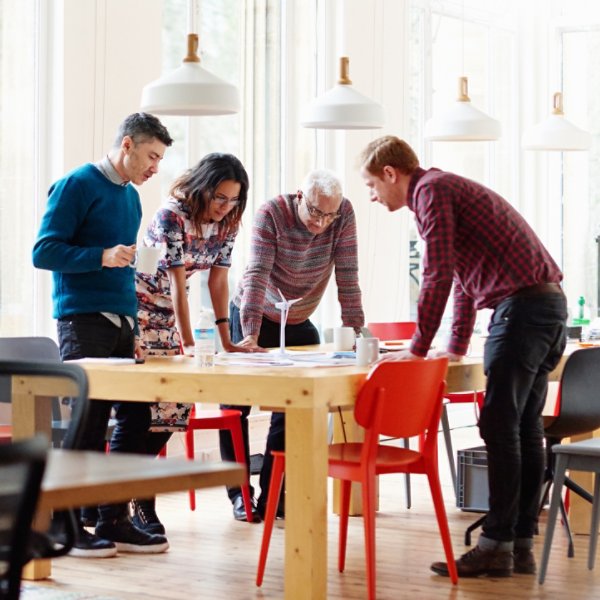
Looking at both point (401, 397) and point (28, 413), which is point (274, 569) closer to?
point (401, 397)

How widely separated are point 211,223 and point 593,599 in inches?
77.7

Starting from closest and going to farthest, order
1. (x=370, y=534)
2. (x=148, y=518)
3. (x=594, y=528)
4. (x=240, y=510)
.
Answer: (x=370, y=534)
(x=594, y=528)
(x=148, y=518)
(x=240, y=510)

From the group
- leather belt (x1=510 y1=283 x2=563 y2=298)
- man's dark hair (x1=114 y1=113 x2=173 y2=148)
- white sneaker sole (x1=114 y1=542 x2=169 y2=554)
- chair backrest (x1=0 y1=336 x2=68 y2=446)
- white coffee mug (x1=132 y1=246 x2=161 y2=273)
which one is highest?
man's dark hair (x1=114 y1=113 x2=173 y2=148)

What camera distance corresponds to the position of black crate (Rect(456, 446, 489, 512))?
5.45m

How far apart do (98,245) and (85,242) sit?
48 millimetres

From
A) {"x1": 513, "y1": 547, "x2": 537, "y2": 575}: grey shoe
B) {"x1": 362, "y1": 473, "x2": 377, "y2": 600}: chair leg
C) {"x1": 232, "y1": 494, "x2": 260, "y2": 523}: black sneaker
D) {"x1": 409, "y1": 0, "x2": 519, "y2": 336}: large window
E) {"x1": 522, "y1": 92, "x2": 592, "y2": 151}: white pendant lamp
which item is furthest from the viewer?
{"x1": 409, "y1": 0, "x2": 519, "y2": 336}: large window

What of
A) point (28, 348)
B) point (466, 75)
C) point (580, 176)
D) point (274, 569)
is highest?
point (466, 75)

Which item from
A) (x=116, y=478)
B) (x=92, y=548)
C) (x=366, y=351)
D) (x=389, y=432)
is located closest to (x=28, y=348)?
(x=92, y=548)

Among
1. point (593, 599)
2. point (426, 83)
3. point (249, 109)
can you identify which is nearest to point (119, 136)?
point (593, 599)

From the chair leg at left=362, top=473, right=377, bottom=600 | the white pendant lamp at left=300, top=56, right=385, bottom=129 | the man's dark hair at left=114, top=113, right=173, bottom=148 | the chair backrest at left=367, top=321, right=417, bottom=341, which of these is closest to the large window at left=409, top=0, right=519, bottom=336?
the chair backrest at left=367, top=321, right=417, bottom=341

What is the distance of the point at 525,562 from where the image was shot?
4.36 metres

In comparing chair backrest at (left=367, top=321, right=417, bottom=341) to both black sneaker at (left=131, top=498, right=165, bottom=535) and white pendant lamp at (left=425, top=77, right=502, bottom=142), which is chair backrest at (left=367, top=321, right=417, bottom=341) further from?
black sneaker at (left=131, top=498, right=165, bottom=535)

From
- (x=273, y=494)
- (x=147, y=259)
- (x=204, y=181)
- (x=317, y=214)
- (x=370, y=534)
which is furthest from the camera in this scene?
(x=317, y=214)

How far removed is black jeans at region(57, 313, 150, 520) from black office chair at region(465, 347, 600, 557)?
53.9 inches
